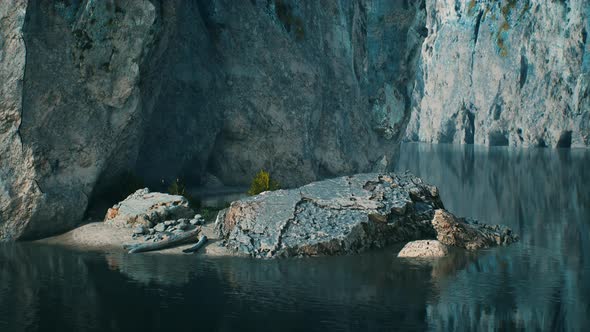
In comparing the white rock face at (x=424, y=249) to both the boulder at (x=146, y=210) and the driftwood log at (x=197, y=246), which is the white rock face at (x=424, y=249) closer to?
the driftwood log at (x=197, y=246)

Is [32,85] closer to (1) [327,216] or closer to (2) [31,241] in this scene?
(2) [31,241]

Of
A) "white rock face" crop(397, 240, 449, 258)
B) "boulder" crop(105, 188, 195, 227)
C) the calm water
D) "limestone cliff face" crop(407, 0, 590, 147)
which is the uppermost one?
"limestone cliff face" crop(407, 0, 590, 147)

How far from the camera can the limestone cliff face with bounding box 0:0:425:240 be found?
2748 centimetres

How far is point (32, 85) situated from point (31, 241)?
5645 millimetres

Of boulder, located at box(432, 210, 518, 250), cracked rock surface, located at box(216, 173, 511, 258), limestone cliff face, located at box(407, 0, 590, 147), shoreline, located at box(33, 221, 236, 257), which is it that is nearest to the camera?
cracked rock surface, located at box(216, 173, 511, 258)

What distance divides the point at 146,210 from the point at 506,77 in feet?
323

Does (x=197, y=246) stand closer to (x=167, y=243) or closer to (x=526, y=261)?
(x=167, y=243)

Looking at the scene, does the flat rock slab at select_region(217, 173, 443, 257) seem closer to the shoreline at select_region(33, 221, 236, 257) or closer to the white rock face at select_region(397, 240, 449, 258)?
the shoreline at select_region(33, 221, 236, 257)

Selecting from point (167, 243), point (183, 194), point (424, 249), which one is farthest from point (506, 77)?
point (167, 243)

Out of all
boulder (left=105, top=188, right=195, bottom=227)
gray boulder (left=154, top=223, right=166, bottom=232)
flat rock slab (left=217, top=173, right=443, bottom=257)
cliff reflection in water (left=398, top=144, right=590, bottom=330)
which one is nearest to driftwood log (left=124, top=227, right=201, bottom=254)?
flat rock slab (left=217, top=173, right=443, bottom=257)

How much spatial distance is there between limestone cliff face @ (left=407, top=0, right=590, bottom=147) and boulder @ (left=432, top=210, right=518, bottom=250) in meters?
64.5

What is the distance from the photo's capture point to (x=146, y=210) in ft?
93.1

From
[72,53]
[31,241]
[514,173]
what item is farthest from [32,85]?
[514,173]

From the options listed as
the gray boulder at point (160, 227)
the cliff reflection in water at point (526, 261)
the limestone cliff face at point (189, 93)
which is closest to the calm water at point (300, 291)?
the cliff reflection in water at point (526, 261)
